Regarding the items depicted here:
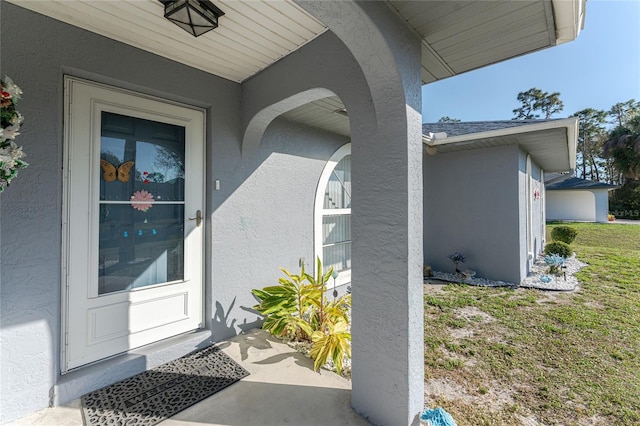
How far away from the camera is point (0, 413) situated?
2145mm

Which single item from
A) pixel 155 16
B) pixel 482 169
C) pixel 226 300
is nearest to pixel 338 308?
pixel 226 300

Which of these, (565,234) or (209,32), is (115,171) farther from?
(565,234)

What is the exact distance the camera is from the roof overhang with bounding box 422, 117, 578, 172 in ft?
17.5

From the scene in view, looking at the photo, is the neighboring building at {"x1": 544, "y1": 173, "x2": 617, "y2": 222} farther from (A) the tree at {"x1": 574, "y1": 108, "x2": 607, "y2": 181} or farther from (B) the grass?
(B) the grass

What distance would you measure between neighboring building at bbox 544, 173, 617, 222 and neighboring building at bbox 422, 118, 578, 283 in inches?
695

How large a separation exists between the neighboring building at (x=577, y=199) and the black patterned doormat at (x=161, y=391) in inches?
966

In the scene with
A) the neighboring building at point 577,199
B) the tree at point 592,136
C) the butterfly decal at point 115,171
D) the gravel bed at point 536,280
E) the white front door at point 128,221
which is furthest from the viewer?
the tree at point 592,136

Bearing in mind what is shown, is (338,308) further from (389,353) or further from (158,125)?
(158,125)

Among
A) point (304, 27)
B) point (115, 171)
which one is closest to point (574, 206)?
point (304, 27)

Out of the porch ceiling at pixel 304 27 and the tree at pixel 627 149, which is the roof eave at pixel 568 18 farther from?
the tree at pixel 627 149

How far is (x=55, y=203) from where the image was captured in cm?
239

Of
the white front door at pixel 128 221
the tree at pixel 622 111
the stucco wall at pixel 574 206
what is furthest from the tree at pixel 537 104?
the white front door at pixel 128 221

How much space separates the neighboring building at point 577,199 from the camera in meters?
20.0

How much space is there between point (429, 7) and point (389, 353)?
2.64 m
